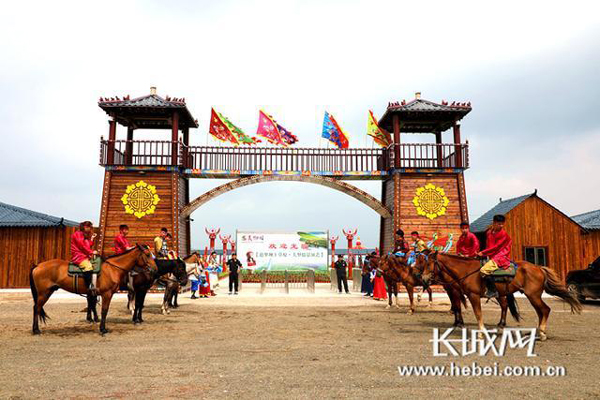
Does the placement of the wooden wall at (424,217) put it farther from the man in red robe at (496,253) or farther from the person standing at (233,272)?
the man in red robe at (496,253)

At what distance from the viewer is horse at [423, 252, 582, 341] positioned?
8516 mm

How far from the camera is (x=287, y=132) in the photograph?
20188 mm

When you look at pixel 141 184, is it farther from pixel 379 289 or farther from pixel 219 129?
pixel 379 289

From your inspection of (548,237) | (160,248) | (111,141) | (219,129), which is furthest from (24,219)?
(548,237)

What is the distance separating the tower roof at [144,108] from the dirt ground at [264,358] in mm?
10341

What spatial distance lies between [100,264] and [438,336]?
7356 millimetres

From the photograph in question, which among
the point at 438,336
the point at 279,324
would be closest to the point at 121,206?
the point at 279,324

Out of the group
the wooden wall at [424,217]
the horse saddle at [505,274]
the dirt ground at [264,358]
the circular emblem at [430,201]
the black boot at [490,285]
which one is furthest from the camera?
the circular emblem at [430,201]

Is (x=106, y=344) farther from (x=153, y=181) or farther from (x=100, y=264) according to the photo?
(x=153, y=181)

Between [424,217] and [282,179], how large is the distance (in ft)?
22.3

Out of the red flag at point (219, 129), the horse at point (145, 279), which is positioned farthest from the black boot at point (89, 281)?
the red flag at point (219, 129)

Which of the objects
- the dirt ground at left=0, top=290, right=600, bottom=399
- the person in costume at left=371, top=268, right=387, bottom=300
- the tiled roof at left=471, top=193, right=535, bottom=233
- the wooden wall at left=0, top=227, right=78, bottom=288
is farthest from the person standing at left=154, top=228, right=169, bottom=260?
the tiled roof at left=471, top=193, right=535, bottom=233

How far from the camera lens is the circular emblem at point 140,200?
62.3ft

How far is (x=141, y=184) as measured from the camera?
1922 cm
